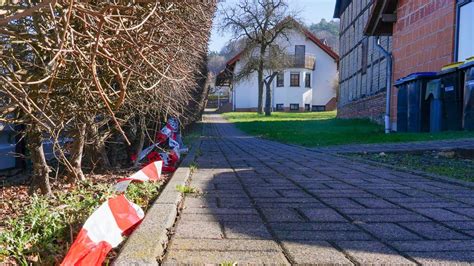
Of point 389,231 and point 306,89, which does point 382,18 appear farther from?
point 306,89

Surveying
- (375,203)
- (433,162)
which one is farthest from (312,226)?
(433,162)

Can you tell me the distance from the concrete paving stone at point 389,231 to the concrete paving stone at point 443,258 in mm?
291

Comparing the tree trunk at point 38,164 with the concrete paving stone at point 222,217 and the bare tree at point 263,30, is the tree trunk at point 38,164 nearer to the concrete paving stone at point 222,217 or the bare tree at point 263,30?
the concrete paving stone at point 222,217

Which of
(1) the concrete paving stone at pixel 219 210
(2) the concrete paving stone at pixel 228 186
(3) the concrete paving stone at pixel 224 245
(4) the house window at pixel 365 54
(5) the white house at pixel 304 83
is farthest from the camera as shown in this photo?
(5) the white house at pixel 304 83

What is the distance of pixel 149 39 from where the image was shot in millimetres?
2754

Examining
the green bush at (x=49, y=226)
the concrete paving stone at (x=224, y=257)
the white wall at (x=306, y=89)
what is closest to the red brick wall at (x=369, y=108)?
the green bush at (x=49, y=226)

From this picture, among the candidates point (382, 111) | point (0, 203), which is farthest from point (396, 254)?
point (382, 111)

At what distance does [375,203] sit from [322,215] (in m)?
0.65

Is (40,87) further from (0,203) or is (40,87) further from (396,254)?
(396,254)

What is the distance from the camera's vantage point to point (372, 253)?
2375 mm

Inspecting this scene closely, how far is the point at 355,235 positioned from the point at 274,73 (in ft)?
117

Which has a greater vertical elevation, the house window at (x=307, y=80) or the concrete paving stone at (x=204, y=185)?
the house window at (x=307, y=80)

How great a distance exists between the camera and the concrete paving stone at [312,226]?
2.86 m

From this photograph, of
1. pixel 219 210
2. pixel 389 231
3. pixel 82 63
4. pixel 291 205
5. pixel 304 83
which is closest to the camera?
pixel 82 63
